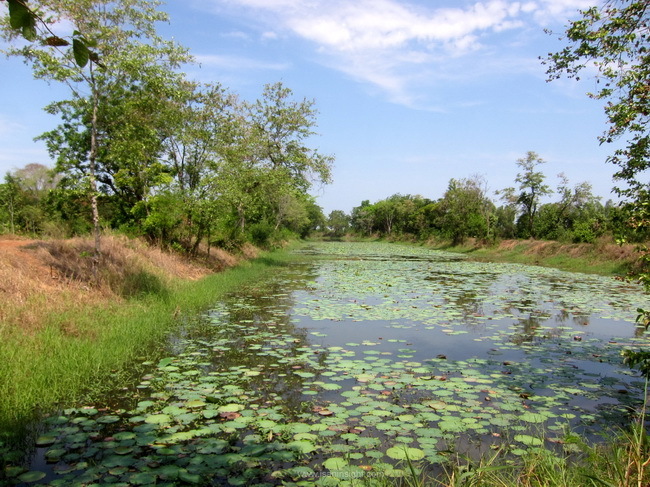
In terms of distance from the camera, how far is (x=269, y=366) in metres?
5.64

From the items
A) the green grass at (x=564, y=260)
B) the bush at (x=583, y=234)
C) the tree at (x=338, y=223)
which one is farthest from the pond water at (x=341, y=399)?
the tree at (x=338, y=223)

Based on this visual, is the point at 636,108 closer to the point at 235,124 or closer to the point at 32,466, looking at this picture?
the point at 32,466

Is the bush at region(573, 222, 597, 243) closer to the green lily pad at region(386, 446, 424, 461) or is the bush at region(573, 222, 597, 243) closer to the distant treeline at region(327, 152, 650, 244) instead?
the distant treeline at region(327, 152, 650, 244)

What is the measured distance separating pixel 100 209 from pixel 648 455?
19.6m

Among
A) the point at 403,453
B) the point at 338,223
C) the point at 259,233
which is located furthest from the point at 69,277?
the point at 338,223

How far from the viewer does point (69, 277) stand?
8523 mm

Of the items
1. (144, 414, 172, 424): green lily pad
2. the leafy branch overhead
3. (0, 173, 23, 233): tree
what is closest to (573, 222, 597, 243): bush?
(144, 414, 172, 424): green lily pad

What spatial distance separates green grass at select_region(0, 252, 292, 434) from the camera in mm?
4172

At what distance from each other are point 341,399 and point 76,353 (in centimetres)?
342

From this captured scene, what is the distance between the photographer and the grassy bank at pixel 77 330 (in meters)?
4.37

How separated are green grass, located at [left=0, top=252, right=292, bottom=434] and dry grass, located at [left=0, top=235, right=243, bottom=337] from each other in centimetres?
23

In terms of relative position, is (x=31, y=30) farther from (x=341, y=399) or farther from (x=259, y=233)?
(x=259, y=233)

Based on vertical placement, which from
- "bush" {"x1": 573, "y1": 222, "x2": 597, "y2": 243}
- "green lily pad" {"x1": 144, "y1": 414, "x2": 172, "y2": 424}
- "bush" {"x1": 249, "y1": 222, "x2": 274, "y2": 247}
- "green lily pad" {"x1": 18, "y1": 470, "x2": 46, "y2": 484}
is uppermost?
"bush" {"x1": 573, "y1": 222, "x2": 597, "y2": 243}

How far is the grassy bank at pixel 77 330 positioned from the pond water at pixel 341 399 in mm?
479
